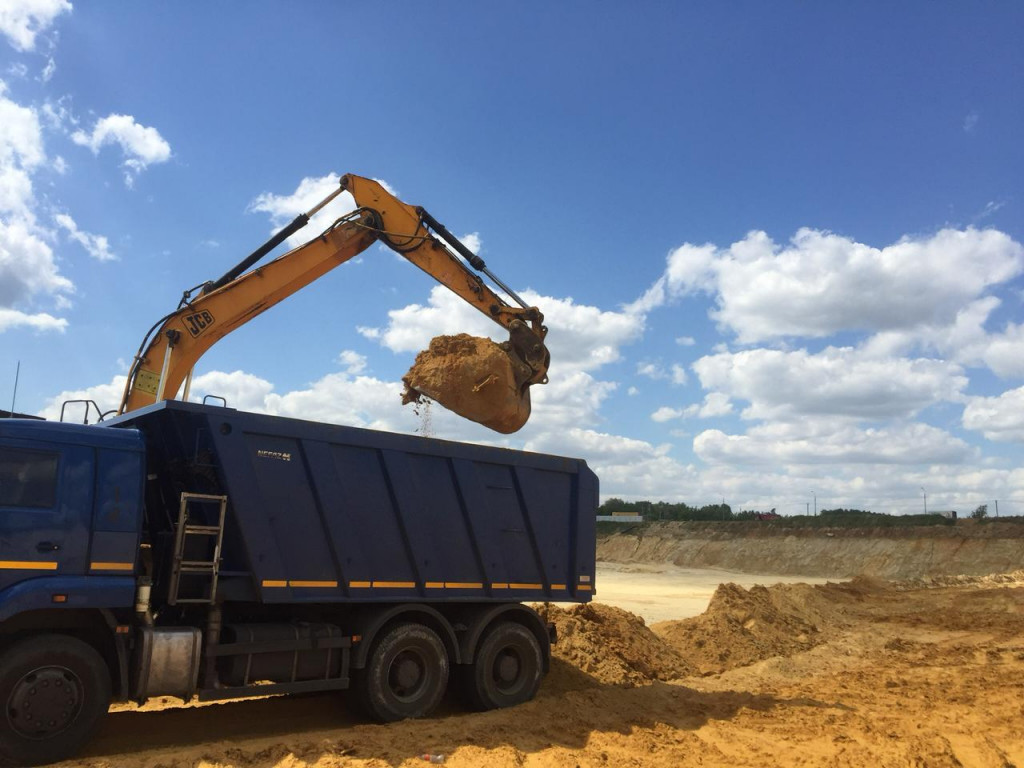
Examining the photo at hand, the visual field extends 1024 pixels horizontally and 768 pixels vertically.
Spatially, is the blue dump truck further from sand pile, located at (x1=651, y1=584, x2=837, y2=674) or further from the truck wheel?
sand pile, located at (x1=651, y1=584, x2=837, y2=674)

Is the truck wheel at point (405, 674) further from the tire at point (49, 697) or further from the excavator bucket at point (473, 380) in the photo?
the excavator bucket at point (473, 380)

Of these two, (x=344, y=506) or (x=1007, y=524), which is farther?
(x=1007, y=524)

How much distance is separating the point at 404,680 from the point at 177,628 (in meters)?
2.46

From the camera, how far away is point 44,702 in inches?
260

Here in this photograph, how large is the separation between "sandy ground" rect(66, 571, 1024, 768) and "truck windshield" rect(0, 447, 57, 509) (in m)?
2.11

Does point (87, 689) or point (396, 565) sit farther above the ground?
point (396, 565)

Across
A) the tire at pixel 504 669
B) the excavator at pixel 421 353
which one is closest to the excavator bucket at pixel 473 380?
the excavator at pixel 421 353

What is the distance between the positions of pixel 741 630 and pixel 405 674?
852 cm

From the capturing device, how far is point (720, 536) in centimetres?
5703

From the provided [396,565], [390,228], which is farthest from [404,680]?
[390,228]

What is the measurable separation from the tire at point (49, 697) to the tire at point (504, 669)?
3868 mm

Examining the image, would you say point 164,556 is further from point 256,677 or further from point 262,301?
point 262,301

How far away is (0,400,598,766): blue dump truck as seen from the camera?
6.77 m

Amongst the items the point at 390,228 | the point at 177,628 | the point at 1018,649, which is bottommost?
the point at 1018,649
